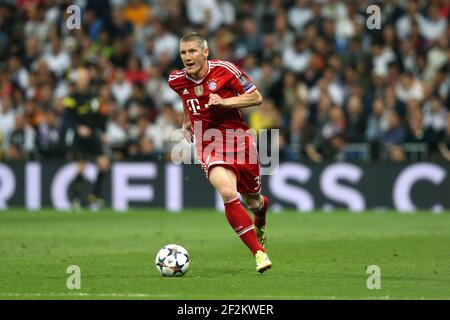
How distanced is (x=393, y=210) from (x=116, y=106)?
5.86 metres

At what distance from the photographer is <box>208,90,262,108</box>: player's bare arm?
10.2 m

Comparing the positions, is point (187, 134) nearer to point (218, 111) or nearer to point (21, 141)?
point (218, 111)

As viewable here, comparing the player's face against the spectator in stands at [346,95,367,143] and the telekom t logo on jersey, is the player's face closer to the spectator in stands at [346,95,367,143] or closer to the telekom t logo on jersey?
the telekom t logo on jersey

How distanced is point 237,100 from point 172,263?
1670mm

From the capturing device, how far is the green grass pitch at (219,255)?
905cm

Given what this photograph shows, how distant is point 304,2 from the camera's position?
22.1m

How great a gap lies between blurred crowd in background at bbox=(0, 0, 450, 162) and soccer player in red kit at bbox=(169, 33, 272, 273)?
8.06m

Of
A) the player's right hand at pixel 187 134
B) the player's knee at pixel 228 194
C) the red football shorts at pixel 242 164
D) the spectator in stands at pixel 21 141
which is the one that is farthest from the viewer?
the spectator in stands at pixel 21 141

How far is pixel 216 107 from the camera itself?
35.3ft

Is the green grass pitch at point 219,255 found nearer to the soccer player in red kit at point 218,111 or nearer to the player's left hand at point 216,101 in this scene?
the soccer player in red kit at point 218,111

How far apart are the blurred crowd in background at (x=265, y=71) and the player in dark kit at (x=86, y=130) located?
1.10 ft

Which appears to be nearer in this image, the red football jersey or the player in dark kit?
the red football jersey

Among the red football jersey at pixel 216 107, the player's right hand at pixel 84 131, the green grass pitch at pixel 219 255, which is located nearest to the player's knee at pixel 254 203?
the green grass pitch at pixel 219 255

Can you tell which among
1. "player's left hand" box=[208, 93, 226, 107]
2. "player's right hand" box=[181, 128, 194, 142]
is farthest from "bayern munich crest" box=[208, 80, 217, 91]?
"player's right hand" box=[181, 128, 194, 142]
